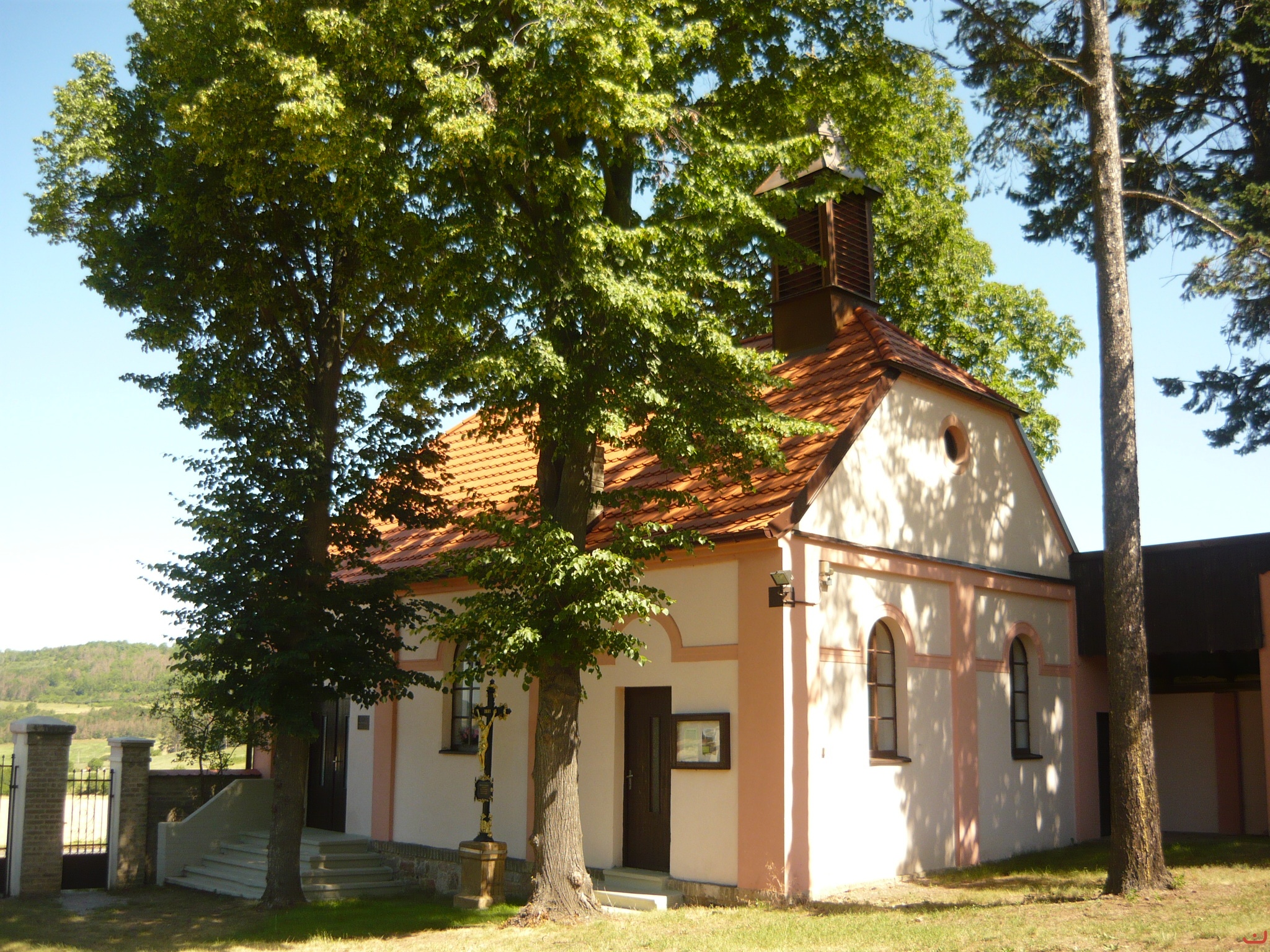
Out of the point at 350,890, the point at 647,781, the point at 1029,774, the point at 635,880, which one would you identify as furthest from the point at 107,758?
the point at 1029,774

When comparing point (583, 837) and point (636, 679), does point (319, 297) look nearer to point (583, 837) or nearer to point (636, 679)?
point (636, 679)

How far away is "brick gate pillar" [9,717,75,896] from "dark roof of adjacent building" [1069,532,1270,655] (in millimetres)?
15161

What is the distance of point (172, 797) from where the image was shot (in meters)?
17.7

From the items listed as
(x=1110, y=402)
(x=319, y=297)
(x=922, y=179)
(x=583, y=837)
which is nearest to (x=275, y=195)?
(x=319, y=297)

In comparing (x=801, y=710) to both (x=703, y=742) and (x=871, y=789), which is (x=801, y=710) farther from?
(x=871, y=789)

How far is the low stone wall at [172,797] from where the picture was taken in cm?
1727

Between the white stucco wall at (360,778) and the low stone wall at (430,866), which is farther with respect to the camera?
the white stucco wall at (360,778)

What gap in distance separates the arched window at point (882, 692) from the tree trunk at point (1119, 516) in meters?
2.85

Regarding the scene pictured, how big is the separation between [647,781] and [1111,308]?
Answer: 7708mm

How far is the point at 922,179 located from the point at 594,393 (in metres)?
14.9

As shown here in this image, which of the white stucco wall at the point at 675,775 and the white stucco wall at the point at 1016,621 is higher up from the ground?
the white stucco wall at the point at 1016,621

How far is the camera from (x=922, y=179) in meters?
23.4

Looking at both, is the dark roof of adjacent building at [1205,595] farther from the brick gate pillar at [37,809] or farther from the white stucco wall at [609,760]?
the brick gate pillar at [37,809]

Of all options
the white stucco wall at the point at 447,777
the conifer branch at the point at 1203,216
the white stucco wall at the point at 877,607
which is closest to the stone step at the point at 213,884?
the white stucco wall at the point at 447,777
